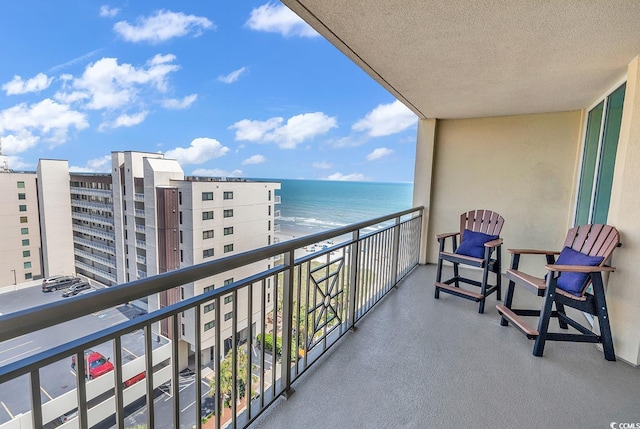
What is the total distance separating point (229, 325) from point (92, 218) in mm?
3187

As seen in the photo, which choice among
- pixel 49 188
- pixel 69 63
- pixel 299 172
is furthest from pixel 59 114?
pixel 299 172

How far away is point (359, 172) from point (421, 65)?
18223 millimetres

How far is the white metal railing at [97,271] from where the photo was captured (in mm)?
3590

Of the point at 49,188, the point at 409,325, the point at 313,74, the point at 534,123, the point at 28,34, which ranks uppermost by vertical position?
the point at 313,74

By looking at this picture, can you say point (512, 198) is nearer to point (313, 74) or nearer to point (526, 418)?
point (526, 418)

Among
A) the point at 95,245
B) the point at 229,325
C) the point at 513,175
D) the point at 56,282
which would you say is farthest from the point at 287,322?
the point at 513,175

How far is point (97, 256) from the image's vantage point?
13.0ft

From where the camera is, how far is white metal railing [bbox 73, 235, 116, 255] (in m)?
3.87

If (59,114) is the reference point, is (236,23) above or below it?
above

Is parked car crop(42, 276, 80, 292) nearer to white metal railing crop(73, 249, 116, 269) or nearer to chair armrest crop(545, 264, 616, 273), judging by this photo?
white metal railing crop(73, 249, 116, 269)

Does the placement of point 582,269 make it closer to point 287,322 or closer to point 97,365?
point 287,322

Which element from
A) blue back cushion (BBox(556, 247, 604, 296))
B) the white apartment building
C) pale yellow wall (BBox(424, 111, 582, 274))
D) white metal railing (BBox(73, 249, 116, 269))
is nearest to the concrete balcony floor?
blue back cushion (BBox(556, 247, 604, 296))

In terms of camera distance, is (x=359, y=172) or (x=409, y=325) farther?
(x=359, y=172)

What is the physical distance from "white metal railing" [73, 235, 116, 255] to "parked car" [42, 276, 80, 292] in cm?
91
